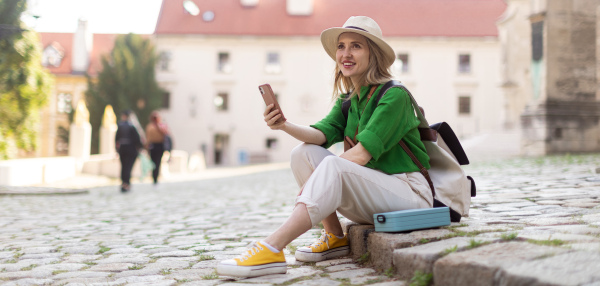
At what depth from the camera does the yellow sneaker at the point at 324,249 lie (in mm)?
3498

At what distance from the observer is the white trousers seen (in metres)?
3.08

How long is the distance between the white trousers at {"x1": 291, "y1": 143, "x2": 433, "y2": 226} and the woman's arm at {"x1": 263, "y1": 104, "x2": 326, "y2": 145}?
0.07m

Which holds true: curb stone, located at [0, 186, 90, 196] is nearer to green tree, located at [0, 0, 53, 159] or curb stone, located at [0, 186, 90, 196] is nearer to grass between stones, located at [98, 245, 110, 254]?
grass between stones, located at [98, 245, 110, 254]

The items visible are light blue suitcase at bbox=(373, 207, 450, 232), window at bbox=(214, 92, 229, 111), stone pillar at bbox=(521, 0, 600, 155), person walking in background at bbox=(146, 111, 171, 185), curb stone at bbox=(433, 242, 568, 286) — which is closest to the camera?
curb stone at bbox=(433, 242, 568, 286)

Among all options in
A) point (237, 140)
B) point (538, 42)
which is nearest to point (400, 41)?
point (237, 140)

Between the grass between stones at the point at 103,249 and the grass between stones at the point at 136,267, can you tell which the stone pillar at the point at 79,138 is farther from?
the grass between stones at the point at 136,267

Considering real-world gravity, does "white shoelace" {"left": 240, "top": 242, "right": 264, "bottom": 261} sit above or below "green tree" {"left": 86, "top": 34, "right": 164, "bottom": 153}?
below

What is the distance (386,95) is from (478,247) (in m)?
1.06

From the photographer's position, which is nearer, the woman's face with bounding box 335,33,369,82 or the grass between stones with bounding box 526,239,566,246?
the grass between stones with bounding box 526,239,566,246

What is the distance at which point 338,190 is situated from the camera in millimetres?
3133

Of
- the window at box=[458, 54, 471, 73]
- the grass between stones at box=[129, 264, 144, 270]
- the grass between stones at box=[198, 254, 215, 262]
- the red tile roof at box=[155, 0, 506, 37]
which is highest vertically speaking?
the red tile roof at box=[155, 0, 506, 37]

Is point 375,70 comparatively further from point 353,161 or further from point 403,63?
point 403,63

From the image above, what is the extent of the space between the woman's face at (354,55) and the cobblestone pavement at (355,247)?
38.7 inches

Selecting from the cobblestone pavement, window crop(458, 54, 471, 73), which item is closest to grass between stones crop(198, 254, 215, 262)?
the cobblestone pavement
